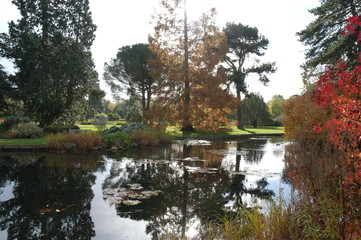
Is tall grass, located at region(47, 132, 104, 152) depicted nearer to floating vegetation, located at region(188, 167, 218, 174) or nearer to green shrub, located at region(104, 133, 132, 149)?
green shrub, located at region(104, 133, 132, 149)

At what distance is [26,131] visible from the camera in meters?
16.0

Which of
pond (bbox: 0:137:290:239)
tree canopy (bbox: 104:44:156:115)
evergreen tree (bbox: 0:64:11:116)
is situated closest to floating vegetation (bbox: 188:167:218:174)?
pond (bbox: 0:137:290:239)

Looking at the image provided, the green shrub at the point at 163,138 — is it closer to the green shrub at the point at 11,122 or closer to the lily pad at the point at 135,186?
the green shrub at the point at 11,122

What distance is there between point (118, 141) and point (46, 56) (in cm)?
1102

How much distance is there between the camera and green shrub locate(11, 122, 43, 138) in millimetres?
15859

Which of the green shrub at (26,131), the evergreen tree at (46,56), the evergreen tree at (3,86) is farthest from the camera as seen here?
the evergreen tree at (3,86)

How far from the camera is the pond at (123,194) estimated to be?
14.6 feet

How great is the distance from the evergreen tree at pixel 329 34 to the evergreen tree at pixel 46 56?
1722cm

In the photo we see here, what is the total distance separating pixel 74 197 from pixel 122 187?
4.14 feet

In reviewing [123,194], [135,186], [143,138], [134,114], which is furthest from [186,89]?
[123,194]

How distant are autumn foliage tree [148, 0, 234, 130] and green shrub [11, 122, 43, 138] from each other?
9181 millimetres

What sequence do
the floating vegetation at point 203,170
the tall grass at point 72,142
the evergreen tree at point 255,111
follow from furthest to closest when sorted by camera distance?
1. the evergreen tree at point 255,111
2. the tall grass at point 72,142
3. the floating vegetation at point 203,170

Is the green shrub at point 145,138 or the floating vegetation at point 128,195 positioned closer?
the floating vegetation at point 128,195

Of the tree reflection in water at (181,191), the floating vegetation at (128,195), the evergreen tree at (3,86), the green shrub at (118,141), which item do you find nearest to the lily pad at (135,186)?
the floating vegetation at (128,195)
